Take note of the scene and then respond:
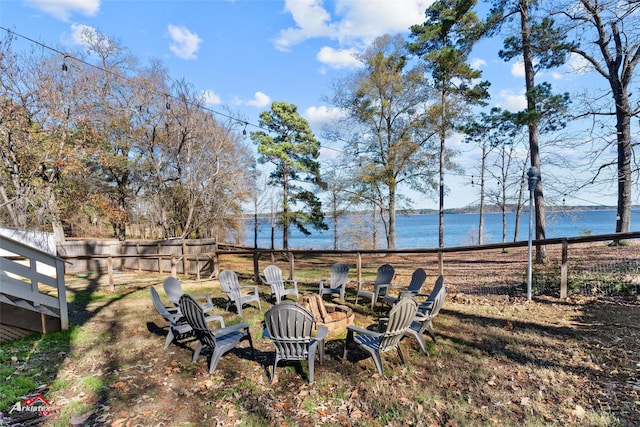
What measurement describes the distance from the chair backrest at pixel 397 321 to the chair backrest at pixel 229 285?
117 inches

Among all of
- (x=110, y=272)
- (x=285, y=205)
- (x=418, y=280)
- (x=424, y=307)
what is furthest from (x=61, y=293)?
(x=285, y=205)

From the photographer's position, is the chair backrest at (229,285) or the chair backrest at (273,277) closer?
the chair backrest at (229,285)

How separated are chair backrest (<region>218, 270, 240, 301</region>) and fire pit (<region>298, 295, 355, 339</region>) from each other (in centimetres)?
143

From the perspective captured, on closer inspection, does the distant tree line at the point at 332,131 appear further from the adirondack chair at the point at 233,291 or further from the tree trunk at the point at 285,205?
the adirondack chair at the point at 233,291

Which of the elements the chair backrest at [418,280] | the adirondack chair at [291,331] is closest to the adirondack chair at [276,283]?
the chair backrest at [418,280]

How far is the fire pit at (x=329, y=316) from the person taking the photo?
164 inches

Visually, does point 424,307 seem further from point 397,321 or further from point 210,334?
point 210,334

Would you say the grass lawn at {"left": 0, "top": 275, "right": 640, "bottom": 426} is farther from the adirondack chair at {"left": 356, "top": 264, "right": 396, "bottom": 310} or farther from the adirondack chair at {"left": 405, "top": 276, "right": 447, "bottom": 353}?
the adirondack chair at {"left": 356, "top": 264, "right": 396, "bottom": 310}

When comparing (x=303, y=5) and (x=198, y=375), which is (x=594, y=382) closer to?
(x=198, y=375)

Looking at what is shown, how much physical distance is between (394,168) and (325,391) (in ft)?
37.3

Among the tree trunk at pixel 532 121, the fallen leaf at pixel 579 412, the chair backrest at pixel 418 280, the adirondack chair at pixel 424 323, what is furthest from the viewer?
the tree trunk at pixel 532 121

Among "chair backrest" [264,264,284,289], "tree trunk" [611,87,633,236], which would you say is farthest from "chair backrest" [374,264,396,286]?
"tree trunk" [611,87,633,236]

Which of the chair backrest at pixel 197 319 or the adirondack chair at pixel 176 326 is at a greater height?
the chair backrest at pixel 197 319

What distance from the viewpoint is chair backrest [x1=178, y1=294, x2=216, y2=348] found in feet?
10.5
